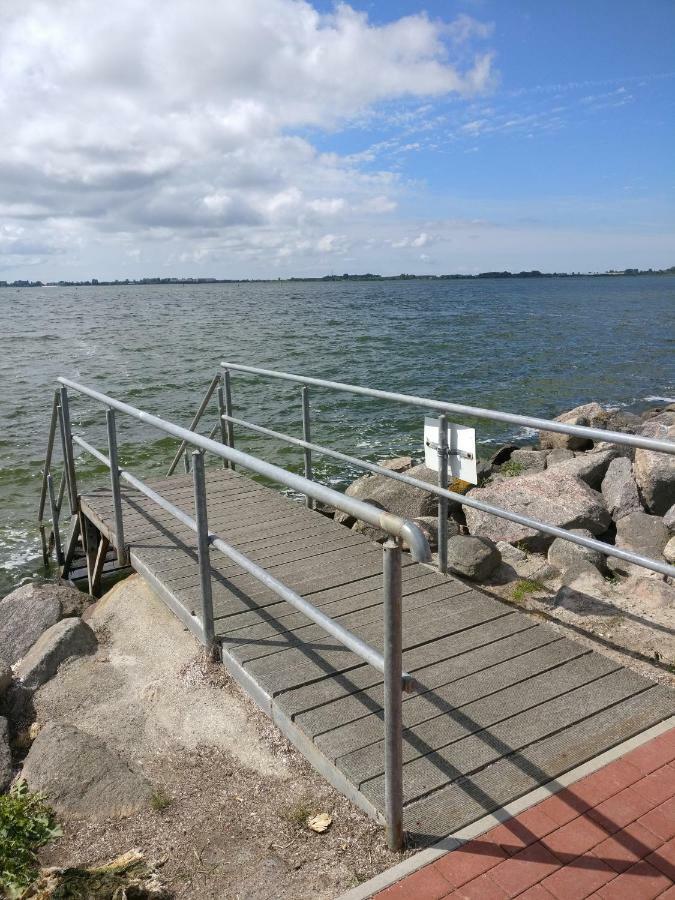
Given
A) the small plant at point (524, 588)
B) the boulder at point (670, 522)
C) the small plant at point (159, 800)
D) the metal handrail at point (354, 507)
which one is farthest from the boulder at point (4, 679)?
the boulder at point (670, 522)

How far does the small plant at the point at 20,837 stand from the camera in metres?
2.29

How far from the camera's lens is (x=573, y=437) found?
12.6m

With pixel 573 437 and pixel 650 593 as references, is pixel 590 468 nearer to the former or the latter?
pixel 573 437

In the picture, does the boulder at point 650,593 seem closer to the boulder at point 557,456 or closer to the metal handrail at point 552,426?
the metal handrail at point 552,426

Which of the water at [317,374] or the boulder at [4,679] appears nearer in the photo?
the boulder at [4,679]

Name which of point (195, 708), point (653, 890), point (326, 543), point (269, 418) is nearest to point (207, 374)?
point (269, 418)

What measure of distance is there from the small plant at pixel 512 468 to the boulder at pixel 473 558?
648 cm

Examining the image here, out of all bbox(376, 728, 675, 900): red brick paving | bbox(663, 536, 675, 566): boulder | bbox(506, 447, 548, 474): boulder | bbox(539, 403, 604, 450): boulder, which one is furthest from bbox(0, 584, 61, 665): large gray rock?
bbox(539, 403, 604, 450): boulder

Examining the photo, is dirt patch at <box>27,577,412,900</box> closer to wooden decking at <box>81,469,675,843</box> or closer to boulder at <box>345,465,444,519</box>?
wooden decking at <box>81,469,675,843</box>

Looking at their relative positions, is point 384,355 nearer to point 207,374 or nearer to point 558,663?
point 207,374

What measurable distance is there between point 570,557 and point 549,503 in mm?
2232

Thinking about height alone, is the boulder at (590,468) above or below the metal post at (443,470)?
below

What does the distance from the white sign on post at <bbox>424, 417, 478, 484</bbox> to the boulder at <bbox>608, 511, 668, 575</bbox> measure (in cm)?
287

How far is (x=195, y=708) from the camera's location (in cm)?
347
